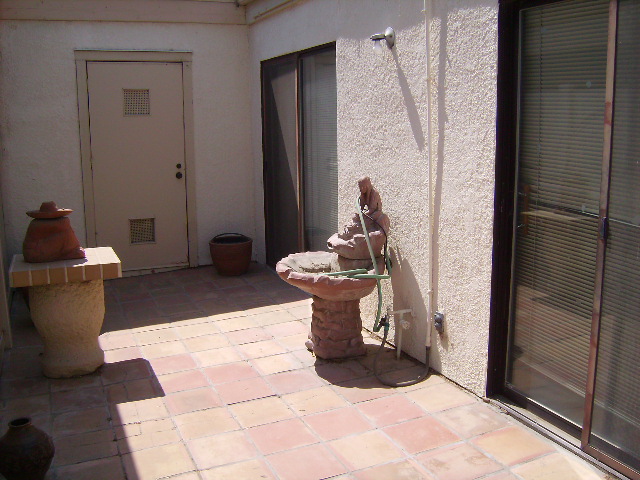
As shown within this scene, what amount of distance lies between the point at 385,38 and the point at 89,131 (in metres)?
3.67

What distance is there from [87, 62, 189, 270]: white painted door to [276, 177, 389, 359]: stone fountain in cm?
291

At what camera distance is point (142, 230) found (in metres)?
7.23

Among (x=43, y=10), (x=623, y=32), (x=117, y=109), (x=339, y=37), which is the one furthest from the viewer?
(x=117, y=109)

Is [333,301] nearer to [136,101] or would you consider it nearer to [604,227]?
[604,227]

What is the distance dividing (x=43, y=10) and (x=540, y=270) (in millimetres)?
5448

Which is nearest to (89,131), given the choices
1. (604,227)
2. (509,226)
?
(509,226)

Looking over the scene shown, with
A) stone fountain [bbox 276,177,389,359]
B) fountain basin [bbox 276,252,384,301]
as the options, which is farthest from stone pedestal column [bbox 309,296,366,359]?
fountain basin [bbox 276,252,384,301]

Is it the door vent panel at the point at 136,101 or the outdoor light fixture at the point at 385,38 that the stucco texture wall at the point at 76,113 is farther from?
the outdoor light fixture at the point at 385,38

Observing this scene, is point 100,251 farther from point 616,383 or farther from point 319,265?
point 616,383

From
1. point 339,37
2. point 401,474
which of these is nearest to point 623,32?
point 401,474

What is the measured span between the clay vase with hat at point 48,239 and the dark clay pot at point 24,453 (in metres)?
1.57

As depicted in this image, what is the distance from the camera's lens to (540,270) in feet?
11.9

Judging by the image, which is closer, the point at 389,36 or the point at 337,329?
the point at 389,36

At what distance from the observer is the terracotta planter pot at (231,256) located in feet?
22.9
